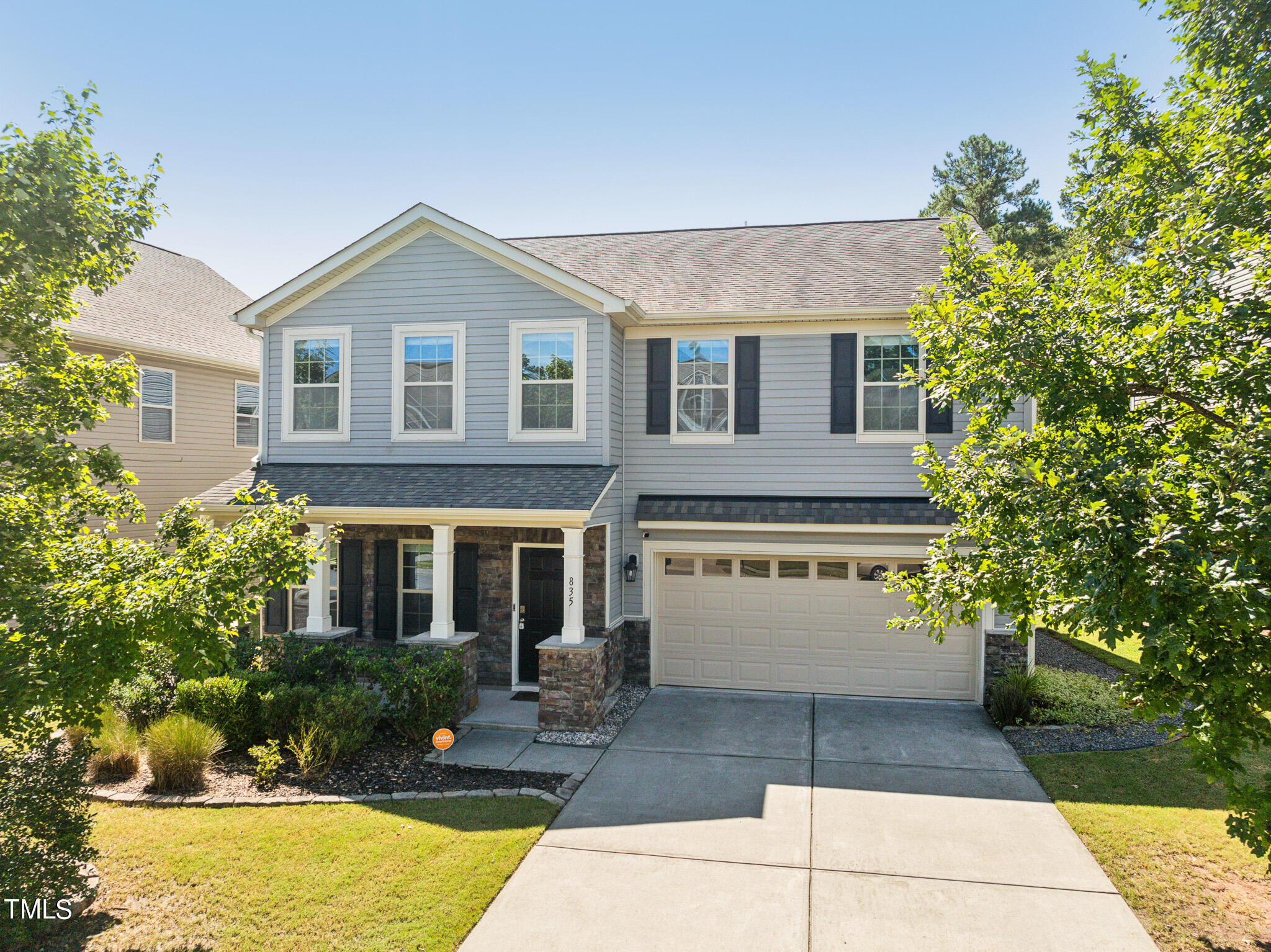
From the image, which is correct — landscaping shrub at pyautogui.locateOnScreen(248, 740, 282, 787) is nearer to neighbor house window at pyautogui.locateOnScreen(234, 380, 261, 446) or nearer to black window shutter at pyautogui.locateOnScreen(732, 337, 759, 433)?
black window shutter at pyautogui.locateOnScreen(732, 337, 759, 433)

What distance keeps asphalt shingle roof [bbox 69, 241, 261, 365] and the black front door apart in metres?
8.97

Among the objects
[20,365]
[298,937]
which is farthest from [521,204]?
[298,937]

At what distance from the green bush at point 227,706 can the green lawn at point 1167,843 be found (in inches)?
364

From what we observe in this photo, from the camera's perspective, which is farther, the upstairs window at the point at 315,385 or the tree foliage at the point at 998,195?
the tree foliage at the point at 998,195

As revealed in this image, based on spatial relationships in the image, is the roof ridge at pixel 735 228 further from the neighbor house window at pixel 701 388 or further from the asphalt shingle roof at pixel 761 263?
the neighbor house window at pixel 701 388

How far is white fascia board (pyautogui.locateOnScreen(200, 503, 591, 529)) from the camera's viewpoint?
9.70 meters

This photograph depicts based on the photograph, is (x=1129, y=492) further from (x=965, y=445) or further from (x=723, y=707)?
(x=723, y=707)

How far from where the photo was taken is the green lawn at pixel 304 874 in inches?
205

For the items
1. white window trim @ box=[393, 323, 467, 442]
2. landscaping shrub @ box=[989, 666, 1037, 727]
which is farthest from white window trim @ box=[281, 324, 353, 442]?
landscaping shrub @ box=[989, 666, 1037, 727]

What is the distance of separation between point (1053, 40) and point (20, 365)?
11067mm

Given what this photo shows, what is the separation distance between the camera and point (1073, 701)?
32.5 feet

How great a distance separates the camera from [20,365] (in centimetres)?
534

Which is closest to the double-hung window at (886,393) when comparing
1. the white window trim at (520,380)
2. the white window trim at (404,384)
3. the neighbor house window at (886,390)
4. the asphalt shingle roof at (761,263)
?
the neighbor house window at (886,390)

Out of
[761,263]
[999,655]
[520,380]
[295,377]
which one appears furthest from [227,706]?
[761,263]
